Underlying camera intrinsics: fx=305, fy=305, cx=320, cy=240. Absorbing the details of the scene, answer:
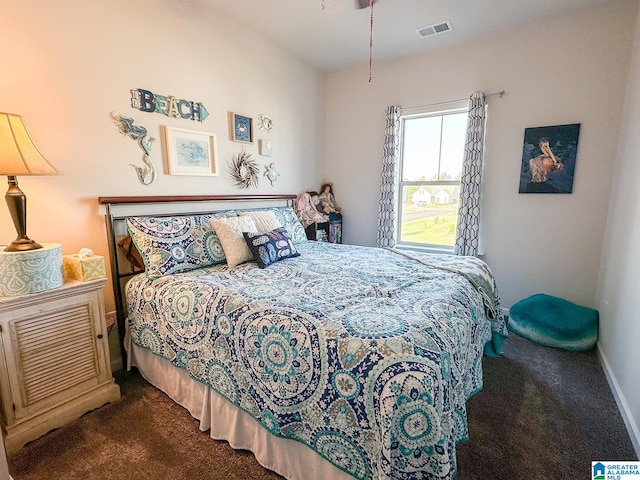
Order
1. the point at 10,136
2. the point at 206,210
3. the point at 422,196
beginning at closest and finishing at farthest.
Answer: the point at 10,136 < the point at 206,210 < the point at 422,196

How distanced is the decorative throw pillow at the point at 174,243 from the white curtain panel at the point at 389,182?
2.09 m

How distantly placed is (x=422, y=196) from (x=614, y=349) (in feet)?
7.02

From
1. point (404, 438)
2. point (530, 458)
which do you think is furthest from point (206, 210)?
point (530, 458)

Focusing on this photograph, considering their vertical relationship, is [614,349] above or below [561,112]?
below

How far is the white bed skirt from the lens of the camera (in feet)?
4.20

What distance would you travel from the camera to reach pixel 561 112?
2.76 m

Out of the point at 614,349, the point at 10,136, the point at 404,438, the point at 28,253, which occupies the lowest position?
the point at 614,349

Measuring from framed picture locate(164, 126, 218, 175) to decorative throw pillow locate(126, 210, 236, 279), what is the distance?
51cm

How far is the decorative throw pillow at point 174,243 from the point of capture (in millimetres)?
1982

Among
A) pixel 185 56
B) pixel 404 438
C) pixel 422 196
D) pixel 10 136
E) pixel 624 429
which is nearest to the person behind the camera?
pixel 404 438

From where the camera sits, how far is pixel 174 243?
2078 millimetres

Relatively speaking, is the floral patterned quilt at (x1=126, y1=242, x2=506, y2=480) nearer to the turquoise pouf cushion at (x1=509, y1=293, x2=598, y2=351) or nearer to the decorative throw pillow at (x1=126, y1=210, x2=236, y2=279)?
the decorative throw pillow at (x1=126, y1=210, x2=236, y2=279)

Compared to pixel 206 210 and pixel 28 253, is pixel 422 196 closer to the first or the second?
pixel 206 210

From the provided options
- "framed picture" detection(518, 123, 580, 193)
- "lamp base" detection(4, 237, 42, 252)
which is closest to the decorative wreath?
"lamp base" detection(4, 237, 42, 252)
